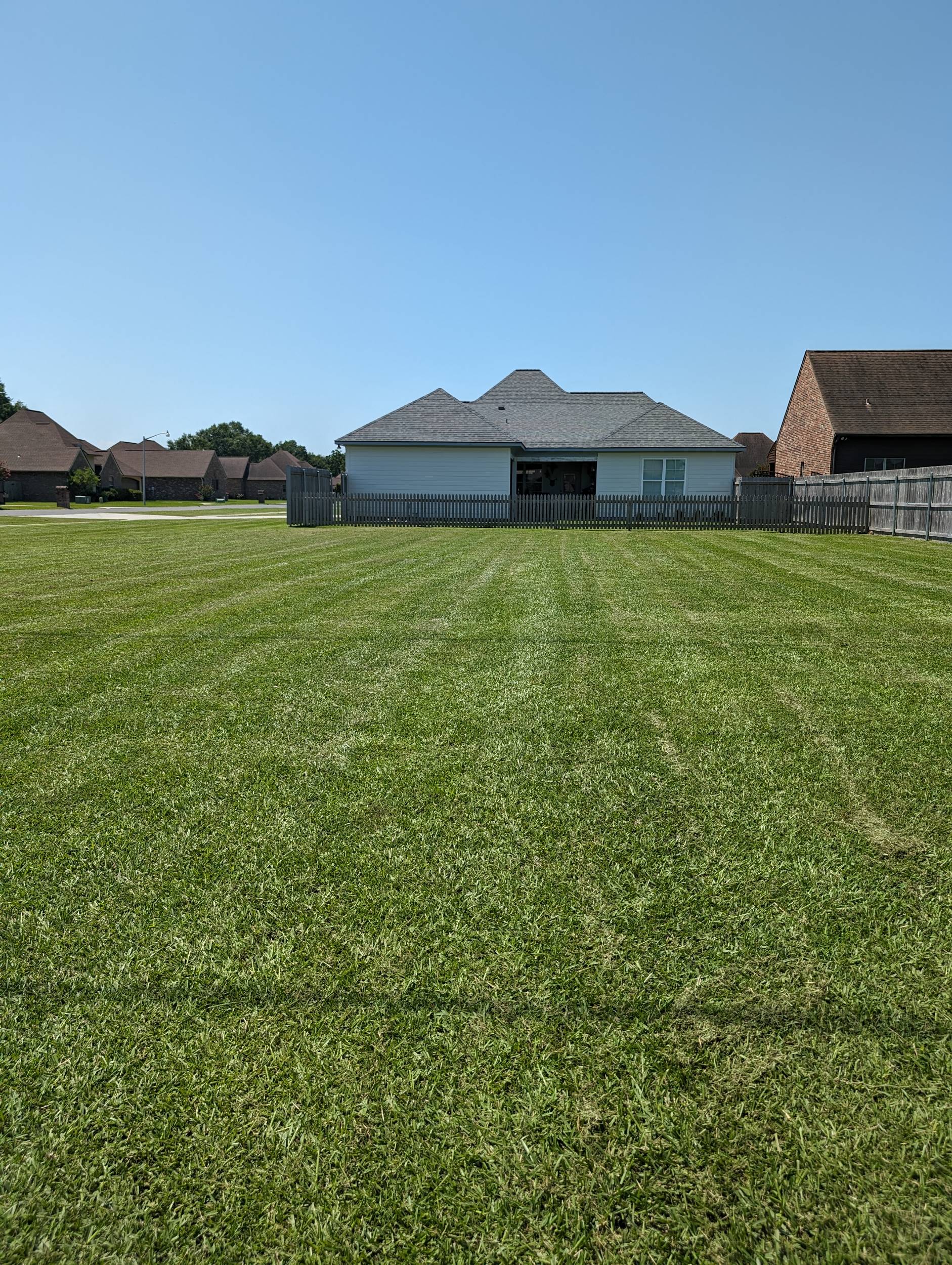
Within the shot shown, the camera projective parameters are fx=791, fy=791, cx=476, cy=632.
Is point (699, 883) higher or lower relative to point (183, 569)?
lower

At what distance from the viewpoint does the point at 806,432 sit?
120 ft

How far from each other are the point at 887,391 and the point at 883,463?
10.9ft

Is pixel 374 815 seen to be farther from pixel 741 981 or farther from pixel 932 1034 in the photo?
pixel 932 1034

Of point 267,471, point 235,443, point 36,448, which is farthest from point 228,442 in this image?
point 36,448

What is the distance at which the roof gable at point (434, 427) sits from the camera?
3006 cm

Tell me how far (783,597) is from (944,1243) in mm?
8568

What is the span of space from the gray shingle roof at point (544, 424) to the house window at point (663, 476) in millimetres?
793

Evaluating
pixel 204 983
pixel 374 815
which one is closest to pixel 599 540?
pixel 374 815

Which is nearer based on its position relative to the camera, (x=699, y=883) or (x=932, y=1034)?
(x=932, y=1034)

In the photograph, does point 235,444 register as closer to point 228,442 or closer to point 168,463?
point 228,442

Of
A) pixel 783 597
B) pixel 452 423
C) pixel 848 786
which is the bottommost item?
pixel 848 786

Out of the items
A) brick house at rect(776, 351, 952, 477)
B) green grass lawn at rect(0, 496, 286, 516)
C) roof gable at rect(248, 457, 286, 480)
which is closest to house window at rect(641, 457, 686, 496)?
brick house at rect(776, 351, 952, 477)

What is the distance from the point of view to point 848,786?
371 cm

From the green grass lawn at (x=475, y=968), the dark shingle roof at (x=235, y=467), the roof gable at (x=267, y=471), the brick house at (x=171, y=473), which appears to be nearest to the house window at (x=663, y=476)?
the green grass lawn at (x=475, y=968)
